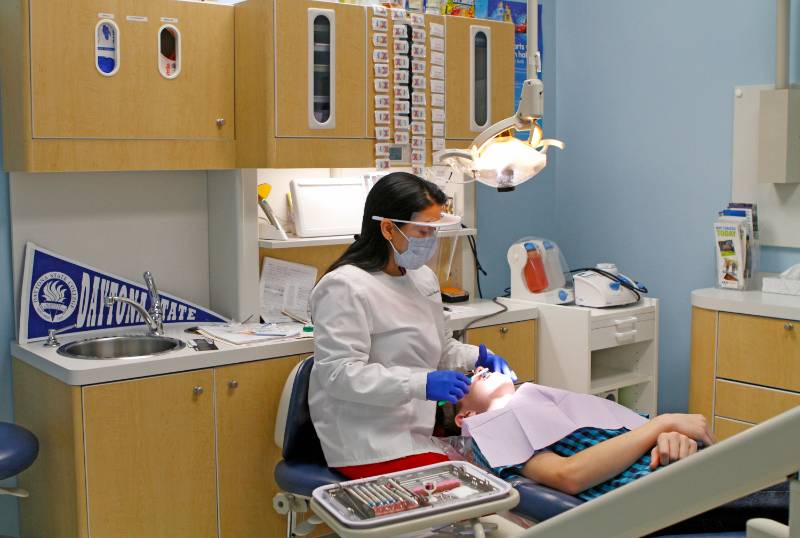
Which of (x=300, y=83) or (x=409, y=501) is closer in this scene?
(x=409, y=501)

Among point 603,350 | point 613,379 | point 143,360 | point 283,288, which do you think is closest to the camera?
point 143,360

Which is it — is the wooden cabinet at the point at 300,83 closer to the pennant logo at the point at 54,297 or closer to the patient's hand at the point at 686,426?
the pennant logo at the point at 54,297

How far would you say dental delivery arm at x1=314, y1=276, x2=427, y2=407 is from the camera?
2414mm

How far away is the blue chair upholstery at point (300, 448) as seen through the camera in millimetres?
2488

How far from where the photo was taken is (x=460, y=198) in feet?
13.0

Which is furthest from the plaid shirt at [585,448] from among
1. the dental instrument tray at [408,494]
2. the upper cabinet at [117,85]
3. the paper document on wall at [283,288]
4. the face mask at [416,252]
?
the upper cabinet at [117,85]

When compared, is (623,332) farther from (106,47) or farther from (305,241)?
(106,47)

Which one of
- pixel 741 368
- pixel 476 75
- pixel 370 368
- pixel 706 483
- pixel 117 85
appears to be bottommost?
pixel 741 368

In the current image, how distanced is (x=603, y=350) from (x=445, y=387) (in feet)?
6.03

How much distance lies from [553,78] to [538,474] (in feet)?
9.15

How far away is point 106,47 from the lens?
293cm

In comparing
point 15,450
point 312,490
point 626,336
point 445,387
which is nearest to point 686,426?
point 445,387

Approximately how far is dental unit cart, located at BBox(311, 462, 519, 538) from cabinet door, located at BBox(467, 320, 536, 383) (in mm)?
1586

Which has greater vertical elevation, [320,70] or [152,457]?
[320,70]
